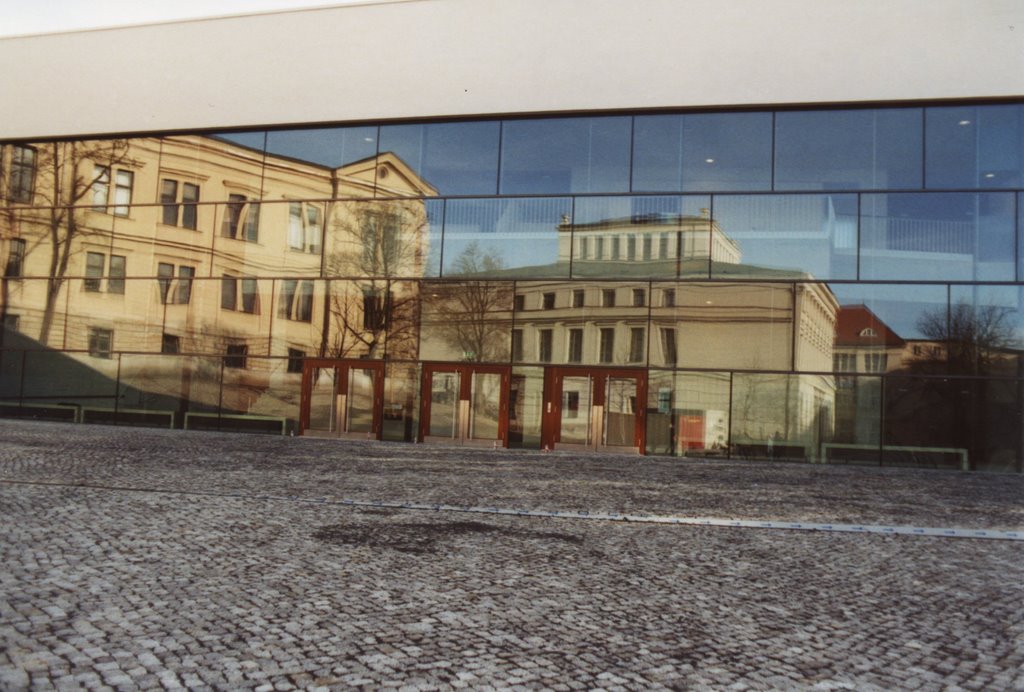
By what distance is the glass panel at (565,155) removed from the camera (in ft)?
64.1

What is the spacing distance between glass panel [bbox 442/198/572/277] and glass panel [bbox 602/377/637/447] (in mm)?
2833

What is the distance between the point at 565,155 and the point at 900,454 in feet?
32.4

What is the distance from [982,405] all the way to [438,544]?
1468cm

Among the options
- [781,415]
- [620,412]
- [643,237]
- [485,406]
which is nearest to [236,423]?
[485,406]

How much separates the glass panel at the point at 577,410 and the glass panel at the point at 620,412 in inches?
15.3

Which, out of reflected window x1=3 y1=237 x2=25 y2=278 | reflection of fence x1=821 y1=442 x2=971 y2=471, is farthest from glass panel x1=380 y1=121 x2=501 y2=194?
reflected window x1=3 y1=237 x2=25 y2=278

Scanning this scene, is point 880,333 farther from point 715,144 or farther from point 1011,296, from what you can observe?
point 715,144

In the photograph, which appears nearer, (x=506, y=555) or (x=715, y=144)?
(x=506, y=555)

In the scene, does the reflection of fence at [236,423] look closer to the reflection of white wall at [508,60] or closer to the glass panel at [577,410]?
the glass panel at [577,410]

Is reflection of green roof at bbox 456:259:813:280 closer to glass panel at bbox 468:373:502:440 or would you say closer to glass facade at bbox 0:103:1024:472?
glass facade at bbox 0:103:1024:472

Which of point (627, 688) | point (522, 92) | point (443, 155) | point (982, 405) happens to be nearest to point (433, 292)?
point (443, 155)

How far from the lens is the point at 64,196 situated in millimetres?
22844

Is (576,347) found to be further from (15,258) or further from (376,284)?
(15,258)

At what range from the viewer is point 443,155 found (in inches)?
804
